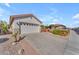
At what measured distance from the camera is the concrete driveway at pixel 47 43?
1.77 metres

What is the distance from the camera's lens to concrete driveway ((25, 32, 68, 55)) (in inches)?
69.6

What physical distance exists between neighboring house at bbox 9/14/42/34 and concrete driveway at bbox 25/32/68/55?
0.06m

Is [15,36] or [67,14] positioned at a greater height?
[67,14]

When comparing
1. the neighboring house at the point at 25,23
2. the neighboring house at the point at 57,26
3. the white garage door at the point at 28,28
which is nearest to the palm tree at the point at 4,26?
the neighboring house at the point at 25,23

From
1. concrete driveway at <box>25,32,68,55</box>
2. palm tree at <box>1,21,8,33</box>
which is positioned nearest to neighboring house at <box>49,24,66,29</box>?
concrete driveway at <box>25,32,68,55</box>

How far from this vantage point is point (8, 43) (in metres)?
1.77

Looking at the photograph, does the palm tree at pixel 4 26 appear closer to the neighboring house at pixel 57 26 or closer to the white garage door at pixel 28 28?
the white garage door at pixel 28 28

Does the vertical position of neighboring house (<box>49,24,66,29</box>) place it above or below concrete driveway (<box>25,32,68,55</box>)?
above

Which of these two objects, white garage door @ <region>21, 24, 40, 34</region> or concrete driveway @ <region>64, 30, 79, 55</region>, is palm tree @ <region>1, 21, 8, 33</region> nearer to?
white garage door @ <region>21, 24, 40, 34</region>

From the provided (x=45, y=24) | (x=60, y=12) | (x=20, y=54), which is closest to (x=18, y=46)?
(x=20, y=54)

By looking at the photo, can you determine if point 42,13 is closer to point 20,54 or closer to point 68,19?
point 68,19

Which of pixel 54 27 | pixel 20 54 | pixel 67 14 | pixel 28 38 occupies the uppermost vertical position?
pixel 67 14

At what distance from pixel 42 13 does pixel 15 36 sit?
34 centimetres

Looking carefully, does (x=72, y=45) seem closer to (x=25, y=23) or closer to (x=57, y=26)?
(x=57, y=26)
